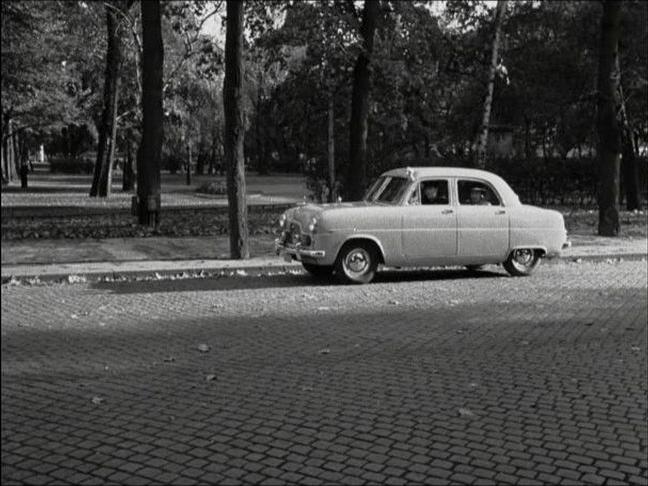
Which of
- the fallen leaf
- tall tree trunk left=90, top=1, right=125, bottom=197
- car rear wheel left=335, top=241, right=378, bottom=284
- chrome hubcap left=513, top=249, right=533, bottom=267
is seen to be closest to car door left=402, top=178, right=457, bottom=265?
car rear wheel left=335, top=241, right=378, bottom=284

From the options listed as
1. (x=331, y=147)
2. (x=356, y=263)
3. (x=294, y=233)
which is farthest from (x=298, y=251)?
(x=331, y=147)

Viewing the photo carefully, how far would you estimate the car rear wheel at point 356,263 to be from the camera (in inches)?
511

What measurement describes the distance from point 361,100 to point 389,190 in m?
8.17

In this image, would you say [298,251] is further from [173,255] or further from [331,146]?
[331,146]

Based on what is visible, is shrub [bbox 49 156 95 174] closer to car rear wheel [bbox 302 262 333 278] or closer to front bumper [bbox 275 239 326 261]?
car rear wheel [bbox 302 262 333 278]

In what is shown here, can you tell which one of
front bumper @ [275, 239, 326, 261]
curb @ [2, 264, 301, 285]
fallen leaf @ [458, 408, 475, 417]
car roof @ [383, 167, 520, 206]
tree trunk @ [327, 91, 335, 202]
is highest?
tree trunk @ [327, 91, 335, 202]

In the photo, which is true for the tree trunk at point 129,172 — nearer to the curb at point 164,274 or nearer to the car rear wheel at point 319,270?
the curb at point 164,274

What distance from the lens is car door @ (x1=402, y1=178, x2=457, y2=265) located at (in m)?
13.1

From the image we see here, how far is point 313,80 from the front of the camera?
22.6m

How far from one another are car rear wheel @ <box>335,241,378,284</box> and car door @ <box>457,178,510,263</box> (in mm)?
1458

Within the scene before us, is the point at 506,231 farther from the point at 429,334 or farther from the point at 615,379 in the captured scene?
the point at 615,379

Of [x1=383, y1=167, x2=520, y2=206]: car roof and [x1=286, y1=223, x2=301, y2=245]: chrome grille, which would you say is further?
[x1=383, y1=167, x2=520, y2=206]: car roof

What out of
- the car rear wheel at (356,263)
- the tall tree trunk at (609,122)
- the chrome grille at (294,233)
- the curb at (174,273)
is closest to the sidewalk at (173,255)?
the curb at (174,273)

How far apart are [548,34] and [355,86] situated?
18.0 metres
